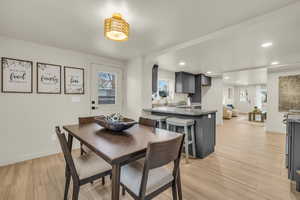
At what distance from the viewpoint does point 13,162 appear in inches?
97.9

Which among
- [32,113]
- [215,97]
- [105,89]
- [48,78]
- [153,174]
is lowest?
[153,174]

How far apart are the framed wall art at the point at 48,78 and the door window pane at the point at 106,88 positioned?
89cm

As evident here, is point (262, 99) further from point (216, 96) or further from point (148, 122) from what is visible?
point (148, 122)

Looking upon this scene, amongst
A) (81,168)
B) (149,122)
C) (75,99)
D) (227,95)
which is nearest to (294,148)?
(149,122)

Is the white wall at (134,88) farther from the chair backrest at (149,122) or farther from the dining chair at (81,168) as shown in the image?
the dining chair at (81,168)

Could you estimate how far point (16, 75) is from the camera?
8.22ft

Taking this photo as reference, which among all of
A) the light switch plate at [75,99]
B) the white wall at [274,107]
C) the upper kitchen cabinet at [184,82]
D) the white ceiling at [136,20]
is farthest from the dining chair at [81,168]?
the white wall at [274,107]

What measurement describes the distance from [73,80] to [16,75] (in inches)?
36.9

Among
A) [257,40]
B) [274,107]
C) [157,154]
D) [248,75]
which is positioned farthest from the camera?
[248,75]

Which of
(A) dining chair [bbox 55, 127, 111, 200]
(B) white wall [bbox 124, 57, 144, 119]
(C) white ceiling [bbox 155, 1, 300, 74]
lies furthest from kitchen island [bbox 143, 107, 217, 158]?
(A) dining chair [bbox 55, 127, 111, 200]

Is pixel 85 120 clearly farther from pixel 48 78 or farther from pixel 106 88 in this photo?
pixel 106 88

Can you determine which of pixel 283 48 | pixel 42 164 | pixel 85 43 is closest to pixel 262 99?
pixel 283 48

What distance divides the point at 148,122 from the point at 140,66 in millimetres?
1895

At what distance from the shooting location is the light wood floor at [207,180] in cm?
168
